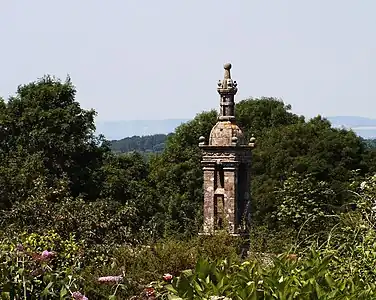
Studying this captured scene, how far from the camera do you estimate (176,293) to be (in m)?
4.71

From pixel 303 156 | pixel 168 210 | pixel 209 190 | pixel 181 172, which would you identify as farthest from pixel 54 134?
pixel 209 190

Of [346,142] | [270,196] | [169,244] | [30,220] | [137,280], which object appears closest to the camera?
[137,280]

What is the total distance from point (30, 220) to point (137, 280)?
7.41 m

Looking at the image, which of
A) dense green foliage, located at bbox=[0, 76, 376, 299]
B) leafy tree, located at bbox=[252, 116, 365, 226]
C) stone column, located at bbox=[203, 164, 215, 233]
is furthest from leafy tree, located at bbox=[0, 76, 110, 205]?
stone column, located at bbox=[203, 164, 215, 233]

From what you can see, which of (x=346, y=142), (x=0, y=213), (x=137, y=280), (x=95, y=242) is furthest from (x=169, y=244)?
(x=346, y=142)

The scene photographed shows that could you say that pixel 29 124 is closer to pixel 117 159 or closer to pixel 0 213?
pixel 117 159

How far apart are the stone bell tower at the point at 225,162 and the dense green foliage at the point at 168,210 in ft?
3.76

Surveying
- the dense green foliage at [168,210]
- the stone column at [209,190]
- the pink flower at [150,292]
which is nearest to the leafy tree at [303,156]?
the dense green foliage at [168,210]

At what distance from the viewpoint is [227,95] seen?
697 inches

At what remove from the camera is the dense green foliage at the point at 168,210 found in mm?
5400

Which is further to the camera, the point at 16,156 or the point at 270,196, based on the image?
the point at 270,196

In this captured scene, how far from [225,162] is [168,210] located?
16.5 metres

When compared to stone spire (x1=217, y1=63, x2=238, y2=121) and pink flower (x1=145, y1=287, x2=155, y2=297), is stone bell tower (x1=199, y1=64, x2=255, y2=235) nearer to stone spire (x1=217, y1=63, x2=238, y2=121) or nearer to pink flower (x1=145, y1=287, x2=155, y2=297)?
stone spire (x1=217, y1=63, x2=238, y2=121)

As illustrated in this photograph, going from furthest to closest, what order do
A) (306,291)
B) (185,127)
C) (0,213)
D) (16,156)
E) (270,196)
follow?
1. (185,127)
2. (270,196)
3. (16,156)
4. (0,213)
5. (306,291)
